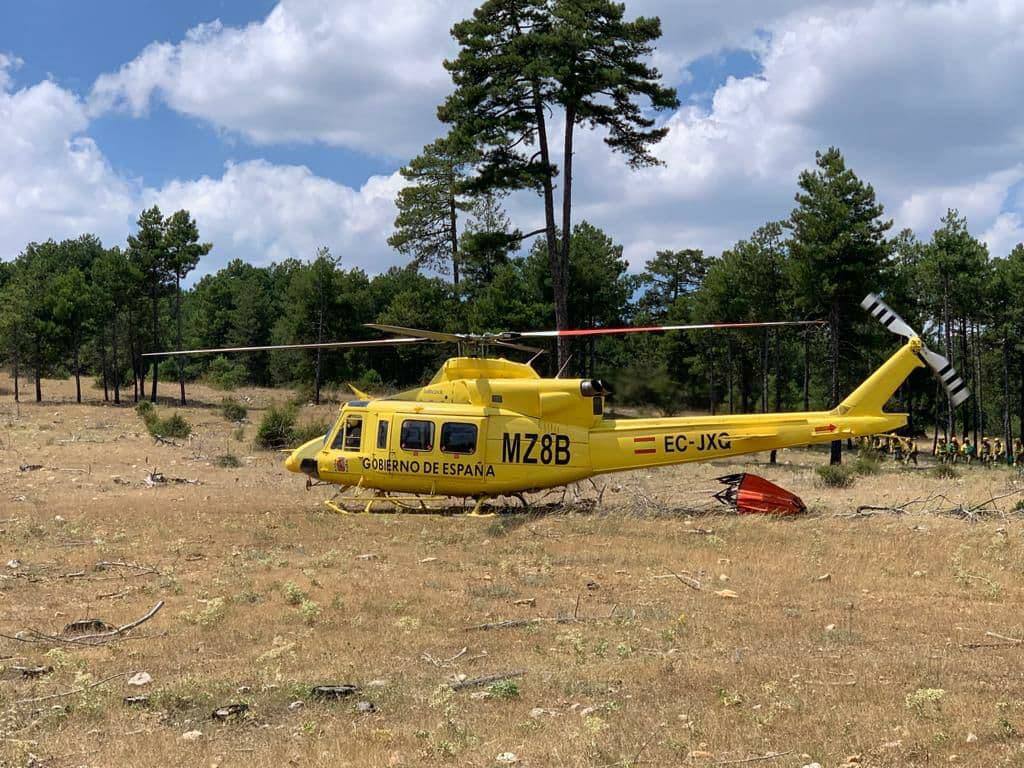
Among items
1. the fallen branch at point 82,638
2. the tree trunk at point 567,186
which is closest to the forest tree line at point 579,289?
the tree trunk at point 567,186

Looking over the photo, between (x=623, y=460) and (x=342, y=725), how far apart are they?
1139 centimetres

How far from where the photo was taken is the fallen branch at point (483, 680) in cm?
705

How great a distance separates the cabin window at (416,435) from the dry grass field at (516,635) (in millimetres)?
1551

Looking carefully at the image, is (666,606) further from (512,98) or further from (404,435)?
(512,98)

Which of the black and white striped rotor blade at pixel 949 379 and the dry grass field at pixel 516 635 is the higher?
the black and white striped rotor blade at pixel 949 379

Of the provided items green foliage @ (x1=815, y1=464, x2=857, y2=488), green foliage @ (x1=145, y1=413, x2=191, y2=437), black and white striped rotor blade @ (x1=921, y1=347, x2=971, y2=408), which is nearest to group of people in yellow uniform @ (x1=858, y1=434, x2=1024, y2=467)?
green foliage @ (x1=815, y1=464, x2=857, y2=488)

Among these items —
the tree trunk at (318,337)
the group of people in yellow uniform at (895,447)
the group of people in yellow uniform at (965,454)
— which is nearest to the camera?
the group of people in yellow uniform at (965,454)

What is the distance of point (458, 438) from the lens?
1744cm

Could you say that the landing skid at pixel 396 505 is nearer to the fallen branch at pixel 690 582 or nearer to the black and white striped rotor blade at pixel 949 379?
the fallen branch at pixel 690 582

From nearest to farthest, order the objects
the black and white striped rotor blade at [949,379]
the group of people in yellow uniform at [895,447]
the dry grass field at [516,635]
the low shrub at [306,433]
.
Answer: the dry grass field at [516,635], the black and white striped rotor blade at [949,379], the low shrub at [306,433], the group of people in yellow uniform at [895,447]

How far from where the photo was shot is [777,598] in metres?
10.4

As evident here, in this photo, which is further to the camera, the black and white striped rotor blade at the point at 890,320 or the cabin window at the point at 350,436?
the cabin window at the point at 350,436

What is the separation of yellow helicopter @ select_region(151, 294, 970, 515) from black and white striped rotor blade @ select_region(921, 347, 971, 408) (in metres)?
0.68

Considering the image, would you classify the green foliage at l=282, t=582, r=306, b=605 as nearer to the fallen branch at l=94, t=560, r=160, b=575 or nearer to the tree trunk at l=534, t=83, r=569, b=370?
the fallen branch at l=94, t=560, r=160, b=575
